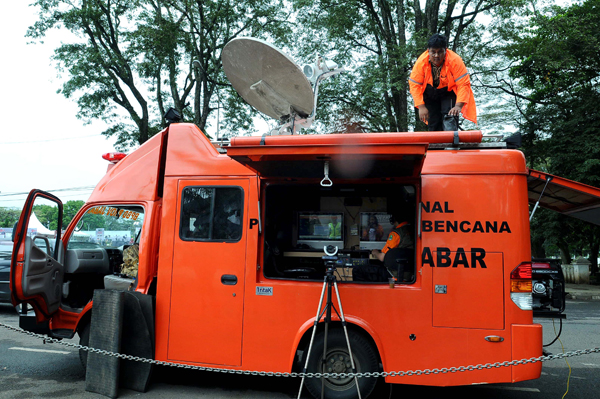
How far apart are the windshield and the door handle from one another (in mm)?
1448

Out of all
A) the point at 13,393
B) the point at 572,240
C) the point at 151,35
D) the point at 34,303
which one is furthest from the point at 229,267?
the point at 572,240

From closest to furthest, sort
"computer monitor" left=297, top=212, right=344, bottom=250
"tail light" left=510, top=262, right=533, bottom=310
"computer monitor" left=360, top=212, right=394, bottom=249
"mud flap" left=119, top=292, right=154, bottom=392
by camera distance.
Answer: "tail light" left=510, top=262, right=533, bottom=310 < "mud flap" left=119, top=292, right=154, bottom=392 < "computer monitor" left=360, top=212, right=394, bottom=249 < "computer monitor" left=297, top=212, right=344, bottom=250

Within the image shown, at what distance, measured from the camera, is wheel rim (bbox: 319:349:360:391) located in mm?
4431

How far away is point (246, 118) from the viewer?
21.0 m

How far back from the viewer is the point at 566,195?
16.1 ft

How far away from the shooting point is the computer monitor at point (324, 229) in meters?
6.45

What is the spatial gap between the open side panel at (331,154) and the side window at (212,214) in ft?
1.85

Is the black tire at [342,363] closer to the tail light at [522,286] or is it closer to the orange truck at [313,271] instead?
the orange truck at [313,271]

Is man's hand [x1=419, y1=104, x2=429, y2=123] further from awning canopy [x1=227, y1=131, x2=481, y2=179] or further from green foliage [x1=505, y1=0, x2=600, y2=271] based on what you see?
green foliage [x1=505, y1=0, x2=600, y2=271]

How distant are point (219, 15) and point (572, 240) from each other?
1903 cm

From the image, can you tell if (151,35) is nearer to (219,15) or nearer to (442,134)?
(219,15)

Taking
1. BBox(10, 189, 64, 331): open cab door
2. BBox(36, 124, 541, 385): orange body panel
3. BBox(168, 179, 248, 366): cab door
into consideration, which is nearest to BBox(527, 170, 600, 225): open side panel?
BBox(36, 124, 541, 385): orange body panel

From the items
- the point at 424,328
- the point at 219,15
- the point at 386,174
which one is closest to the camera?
the point at 424,328

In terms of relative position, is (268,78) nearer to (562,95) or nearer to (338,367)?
(338,367)
